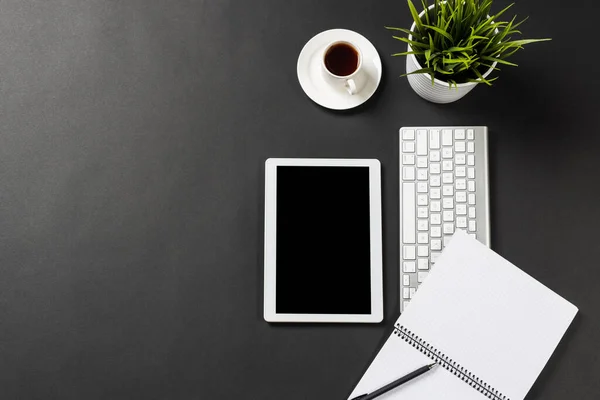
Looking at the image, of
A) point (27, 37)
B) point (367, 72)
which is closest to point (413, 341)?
point (367, 72)

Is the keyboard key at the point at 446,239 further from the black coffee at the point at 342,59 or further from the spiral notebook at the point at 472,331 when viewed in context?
the black coffee at the point at 342,59

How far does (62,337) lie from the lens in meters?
0.95

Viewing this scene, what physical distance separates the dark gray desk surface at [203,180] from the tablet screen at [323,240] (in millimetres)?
41

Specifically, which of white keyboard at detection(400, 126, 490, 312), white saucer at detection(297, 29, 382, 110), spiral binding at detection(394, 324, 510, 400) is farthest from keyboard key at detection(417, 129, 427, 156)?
spiral binding at detection(394, 324, 510, 400)

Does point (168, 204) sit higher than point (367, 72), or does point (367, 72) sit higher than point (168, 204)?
point (367, 72)

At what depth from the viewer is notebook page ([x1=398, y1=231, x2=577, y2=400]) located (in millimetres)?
909

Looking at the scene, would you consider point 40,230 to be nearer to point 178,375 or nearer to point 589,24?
point 178,375

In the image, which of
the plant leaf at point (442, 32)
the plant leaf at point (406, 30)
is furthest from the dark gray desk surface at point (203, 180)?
the plant leaf at point (442, 32)

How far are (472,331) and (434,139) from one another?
31 cm

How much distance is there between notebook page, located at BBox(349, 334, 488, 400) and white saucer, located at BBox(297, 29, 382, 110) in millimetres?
407

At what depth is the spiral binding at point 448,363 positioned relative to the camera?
907mm

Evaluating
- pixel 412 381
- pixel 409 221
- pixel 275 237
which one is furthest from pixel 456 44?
pixel 412 381

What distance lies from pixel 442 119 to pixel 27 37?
71cm

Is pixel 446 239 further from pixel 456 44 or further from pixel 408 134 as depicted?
pixel 456 44
